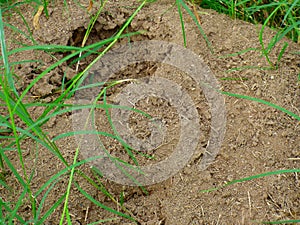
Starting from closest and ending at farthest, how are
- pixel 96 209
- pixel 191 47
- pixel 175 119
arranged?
pixel 96 209 → pixel 175 119 → pixel 191 47

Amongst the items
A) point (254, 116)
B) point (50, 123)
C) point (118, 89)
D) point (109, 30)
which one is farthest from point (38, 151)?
point (254, 116)

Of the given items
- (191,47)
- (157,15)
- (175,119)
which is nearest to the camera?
(175,119)

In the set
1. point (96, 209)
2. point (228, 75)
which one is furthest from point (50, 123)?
point (228, 75)

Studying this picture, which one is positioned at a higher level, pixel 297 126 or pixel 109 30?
pixel 109 30

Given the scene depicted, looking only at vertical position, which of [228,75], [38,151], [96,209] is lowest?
[96,209]

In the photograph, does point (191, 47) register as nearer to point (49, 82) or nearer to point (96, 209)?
point (49, 82)

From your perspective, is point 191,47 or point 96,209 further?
point 191,47

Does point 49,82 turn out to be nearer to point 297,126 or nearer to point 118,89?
point 118,89
